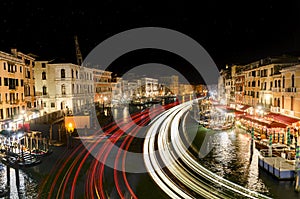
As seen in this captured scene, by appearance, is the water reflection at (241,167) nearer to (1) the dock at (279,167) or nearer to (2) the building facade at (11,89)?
(1) the dock at (279,167)

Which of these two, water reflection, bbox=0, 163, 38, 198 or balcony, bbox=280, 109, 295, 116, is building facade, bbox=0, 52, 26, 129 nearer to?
water reflection, bbox=0, 163, 38, 198

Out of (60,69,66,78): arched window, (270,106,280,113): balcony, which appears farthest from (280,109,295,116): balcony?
(60,69,66,78): arched window

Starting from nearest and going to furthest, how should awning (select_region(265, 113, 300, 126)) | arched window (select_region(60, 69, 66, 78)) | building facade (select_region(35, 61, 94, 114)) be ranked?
awning (select_region(265, 113, 300, 126)), building facade (select_region(35, 61, 94, 114)), arched window (select_region(60, 69, 66, 78))

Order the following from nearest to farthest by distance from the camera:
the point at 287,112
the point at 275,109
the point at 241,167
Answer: the point at 241,167 < the point at 287,112 < the point at 275,109

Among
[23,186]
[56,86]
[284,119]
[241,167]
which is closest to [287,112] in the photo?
[284,119]

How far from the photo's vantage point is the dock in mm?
17906

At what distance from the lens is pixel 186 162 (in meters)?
22.1

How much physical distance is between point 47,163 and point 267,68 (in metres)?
34.2

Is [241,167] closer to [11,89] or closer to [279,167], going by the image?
[279,167]

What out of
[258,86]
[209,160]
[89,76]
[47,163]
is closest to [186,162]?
[209,160]

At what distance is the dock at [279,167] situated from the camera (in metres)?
17.9

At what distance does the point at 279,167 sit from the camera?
18219 millimetres

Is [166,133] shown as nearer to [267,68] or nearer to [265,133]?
[265,133]

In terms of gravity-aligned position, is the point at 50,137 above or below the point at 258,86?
below
